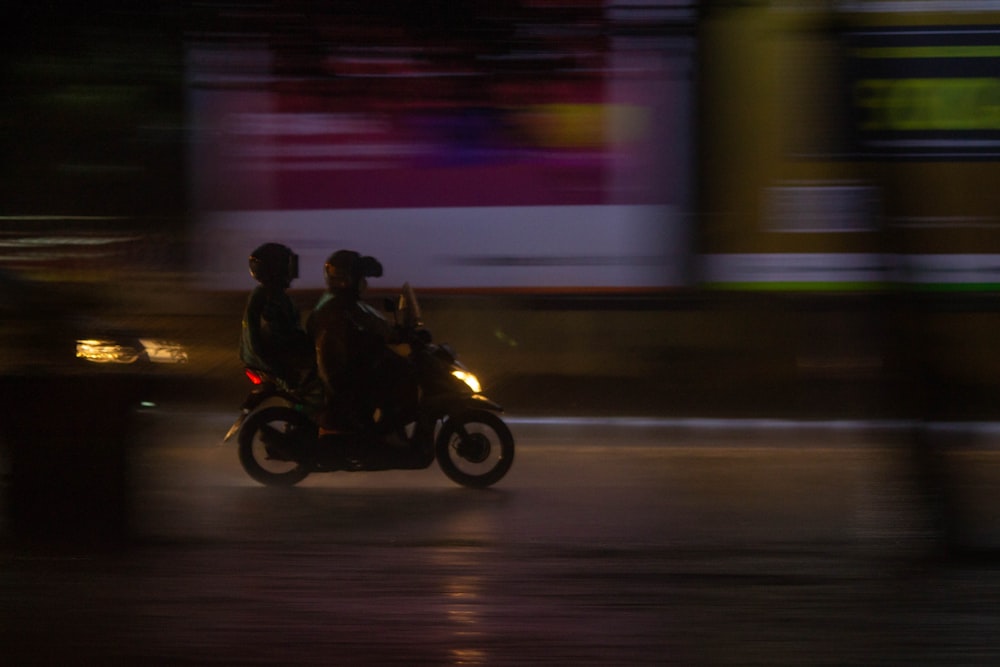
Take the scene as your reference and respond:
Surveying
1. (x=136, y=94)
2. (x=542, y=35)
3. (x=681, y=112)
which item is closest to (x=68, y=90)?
(x=136, y=94)

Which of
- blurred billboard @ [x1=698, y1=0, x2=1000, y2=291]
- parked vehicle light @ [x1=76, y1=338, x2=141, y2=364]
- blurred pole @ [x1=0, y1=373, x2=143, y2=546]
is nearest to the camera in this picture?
parked vehicle light @ [x1=76, y1=338, x2=141, y2=364]

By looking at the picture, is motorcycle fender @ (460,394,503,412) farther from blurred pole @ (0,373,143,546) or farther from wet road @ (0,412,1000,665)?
blurred pole @ (0,373,143,546)

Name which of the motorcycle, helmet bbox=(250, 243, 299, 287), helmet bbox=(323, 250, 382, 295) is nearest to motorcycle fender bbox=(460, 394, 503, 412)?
the motorcycle

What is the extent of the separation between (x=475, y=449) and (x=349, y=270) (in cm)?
136

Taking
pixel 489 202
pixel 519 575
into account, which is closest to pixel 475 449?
pixel 519 575

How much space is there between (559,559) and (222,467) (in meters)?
3.88

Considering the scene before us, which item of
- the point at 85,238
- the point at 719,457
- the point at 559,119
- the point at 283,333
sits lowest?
the point at 719,457

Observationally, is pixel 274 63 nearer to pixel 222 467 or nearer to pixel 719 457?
pixel 222 467

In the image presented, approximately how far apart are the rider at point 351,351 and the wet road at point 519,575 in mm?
518

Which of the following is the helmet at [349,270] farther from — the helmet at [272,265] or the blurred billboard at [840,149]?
the blurred billboard at [840,149]

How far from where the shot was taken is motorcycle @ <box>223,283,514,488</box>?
9219 millimetres

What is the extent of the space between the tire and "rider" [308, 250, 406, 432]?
143mm

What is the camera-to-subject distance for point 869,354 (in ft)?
43.3

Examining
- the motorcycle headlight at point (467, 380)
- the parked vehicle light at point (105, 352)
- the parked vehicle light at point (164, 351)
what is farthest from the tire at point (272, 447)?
the parked vehicle light at point (105, 352)
